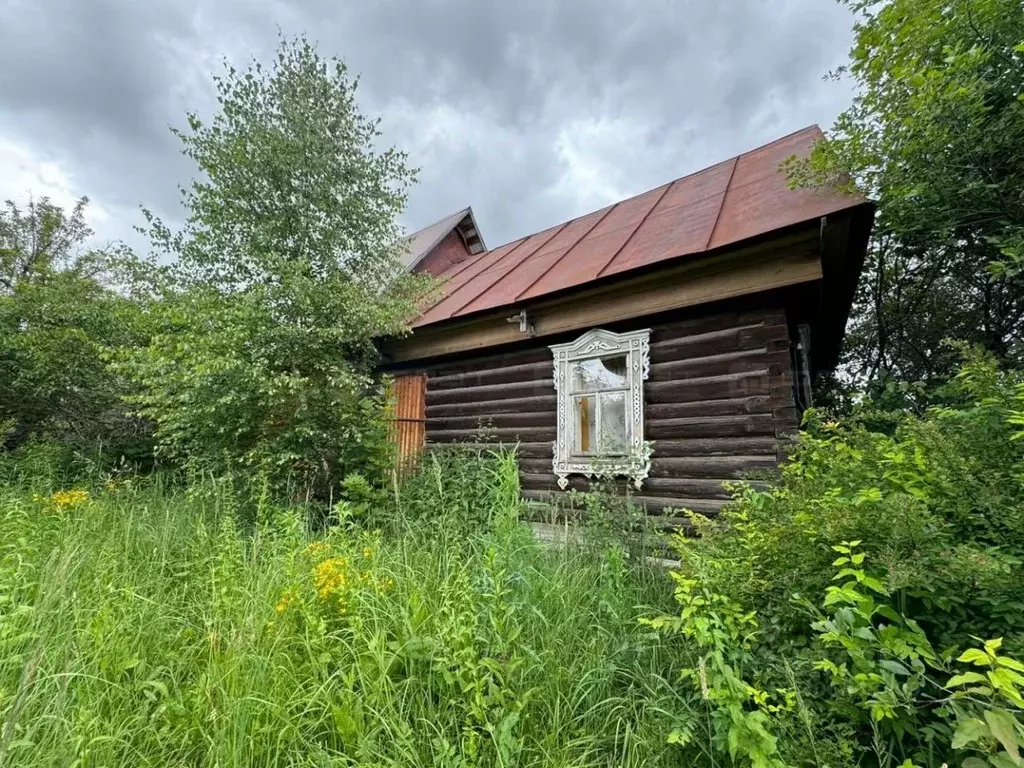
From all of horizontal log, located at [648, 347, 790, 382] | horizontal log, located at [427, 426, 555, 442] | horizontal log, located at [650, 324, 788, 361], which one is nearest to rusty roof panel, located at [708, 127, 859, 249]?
horizontal log, located at [650, 324, 788, 361]

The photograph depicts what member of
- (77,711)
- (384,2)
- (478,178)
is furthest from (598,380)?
(478,178)

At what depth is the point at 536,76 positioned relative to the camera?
13188mm

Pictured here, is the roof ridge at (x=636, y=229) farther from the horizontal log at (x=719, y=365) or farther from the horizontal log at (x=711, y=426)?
the horizontal log at (x=711, y=426)

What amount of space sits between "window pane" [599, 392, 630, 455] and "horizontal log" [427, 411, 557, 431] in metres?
0.67

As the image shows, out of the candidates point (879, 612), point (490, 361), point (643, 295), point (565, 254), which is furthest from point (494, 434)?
point (879, 612)

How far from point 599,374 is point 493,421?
168cm

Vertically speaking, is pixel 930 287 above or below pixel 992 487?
above

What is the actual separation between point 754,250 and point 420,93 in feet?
39.9

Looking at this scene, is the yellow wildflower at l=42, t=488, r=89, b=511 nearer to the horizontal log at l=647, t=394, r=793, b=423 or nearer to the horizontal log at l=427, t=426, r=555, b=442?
the horizontal log at l=427, t=426, r=555, b=442

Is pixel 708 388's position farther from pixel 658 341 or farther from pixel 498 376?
pixel 498 376

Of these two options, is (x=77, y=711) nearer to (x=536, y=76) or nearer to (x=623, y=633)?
(x=623, y=633)

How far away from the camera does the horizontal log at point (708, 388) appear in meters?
4.14

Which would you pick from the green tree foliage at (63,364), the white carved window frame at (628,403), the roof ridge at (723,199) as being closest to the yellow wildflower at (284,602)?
the white carved window frame at (628,403)

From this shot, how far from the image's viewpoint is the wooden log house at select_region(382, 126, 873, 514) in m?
4.04
